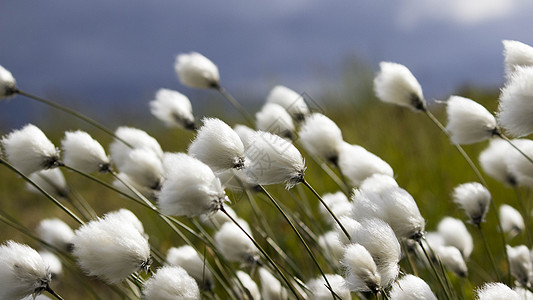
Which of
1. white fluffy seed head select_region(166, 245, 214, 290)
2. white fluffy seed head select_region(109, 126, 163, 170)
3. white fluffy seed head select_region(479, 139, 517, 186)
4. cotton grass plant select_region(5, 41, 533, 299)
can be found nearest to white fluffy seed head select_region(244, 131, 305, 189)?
cotton grass plant select_region(5, 41, 533, 299)

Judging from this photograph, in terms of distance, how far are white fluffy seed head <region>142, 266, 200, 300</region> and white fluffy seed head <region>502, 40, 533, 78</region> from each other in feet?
2.86

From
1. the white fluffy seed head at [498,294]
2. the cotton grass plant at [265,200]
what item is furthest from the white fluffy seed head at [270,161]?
the white fluffy seed head at [498,294]

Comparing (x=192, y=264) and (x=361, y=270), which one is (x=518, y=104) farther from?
(x=192, y=264)

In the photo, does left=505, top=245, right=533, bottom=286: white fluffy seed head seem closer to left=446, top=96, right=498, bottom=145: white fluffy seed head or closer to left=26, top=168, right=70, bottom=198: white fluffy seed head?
left=446, top=96, right=498, bottom=145: white fluffy seed head

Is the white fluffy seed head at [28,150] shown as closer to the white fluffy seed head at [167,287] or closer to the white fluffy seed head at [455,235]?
the white fluffy seed head at [167,287]

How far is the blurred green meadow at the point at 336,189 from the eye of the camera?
2203 millimetres

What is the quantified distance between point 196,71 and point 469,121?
1151 millimetres

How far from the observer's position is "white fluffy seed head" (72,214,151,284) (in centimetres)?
93

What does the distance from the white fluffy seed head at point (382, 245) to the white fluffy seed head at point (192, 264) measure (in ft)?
2.04

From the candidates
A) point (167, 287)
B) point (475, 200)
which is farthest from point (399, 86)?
point (167, 287)

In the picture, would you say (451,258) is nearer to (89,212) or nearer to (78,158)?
(78,158)

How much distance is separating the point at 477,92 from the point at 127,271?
23.7 ft

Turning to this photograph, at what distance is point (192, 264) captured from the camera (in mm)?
1403

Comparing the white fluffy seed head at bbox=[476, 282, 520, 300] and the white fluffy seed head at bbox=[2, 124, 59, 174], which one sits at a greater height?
the white fluffy seed head at bbox=[476, 282, 520, 300]
